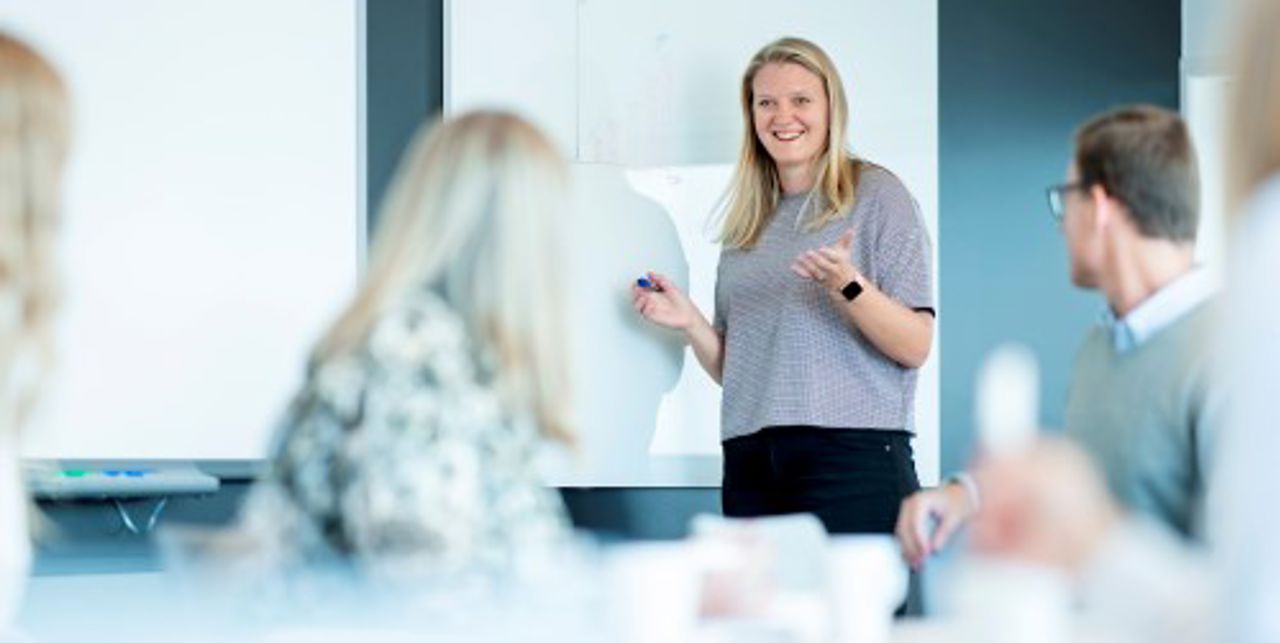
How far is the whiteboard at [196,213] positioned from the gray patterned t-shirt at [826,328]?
2.59 ft

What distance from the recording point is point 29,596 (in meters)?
3.08

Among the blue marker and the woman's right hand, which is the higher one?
the blue marker

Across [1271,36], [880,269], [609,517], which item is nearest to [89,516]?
[609,517]

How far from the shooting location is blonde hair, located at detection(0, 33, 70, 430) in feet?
5.27

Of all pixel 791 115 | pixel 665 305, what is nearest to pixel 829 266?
pixel 791 115

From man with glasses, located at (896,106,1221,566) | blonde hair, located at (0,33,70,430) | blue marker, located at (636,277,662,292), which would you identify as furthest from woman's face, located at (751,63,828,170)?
blonde hair, located at (0,33,70,430)

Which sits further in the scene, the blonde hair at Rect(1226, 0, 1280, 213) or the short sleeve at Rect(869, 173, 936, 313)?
the short sleeve at Rect(869, 173, 936, 313)

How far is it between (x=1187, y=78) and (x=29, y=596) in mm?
3160

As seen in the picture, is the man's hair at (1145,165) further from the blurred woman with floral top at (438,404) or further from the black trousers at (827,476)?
the black trousers at (827,476)

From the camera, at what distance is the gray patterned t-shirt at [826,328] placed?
337 centimetres

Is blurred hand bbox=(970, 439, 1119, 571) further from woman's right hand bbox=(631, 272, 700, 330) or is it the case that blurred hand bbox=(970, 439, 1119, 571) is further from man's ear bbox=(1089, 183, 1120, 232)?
woman's right hand bbox=(631, 272, 700, 330)

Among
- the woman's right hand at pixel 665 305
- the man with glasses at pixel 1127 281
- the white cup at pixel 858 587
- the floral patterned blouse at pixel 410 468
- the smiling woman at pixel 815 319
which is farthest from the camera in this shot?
the woman's right hand at pixel 665 305

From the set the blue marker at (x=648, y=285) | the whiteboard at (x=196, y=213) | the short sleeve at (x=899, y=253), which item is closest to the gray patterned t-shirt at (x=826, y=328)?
the short sleeve at (x=899, y=253)

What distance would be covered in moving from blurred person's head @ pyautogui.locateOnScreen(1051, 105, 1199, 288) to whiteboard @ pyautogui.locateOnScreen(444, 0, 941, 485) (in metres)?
1.61
